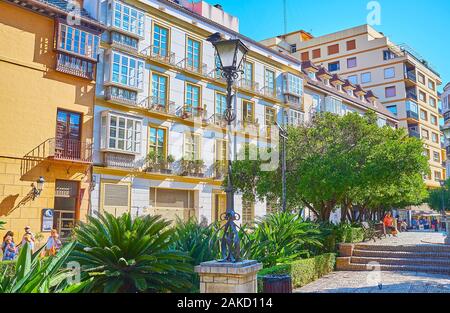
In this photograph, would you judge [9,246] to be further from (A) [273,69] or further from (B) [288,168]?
(A) [273,69]

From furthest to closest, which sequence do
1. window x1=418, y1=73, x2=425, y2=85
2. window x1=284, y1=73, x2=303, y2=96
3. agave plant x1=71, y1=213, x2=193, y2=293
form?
window x1=418, y1=73, x2=425, y2=85
window x1=284, y1=73, x2=303, y2=96
agave plant x1=71, y1=213, x2=193, y2=293

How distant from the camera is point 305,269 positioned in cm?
1223

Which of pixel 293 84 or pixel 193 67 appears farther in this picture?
pixel 293 84

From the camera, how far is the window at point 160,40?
24.4 metres

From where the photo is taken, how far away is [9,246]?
12852mm

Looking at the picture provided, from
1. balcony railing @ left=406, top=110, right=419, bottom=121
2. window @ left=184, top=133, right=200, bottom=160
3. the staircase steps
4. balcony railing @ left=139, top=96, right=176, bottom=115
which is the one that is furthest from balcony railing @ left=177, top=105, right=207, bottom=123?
balcony railing @ left=406, top=110, right=419, bottom=121

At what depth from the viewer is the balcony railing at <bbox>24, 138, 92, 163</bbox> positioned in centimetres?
1878

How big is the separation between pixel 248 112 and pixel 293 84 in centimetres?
560

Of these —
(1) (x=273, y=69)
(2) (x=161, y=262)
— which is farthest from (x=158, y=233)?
(1) (x=273, y=69)

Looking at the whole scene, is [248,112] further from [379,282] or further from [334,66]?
[334,66]

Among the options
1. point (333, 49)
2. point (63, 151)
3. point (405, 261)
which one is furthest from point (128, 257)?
point (333, 49)

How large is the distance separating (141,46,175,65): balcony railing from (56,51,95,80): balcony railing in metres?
3.58

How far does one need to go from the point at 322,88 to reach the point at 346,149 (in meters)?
21.0

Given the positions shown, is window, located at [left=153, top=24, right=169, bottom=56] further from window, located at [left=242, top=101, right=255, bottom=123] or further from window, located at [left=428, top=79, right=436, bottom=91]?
window, located at [left=428, top=79, right=436, bottom=91]
